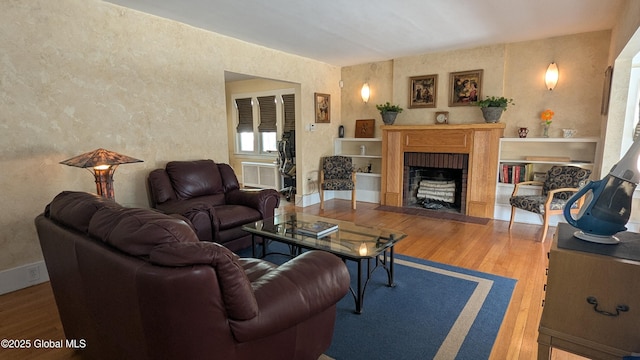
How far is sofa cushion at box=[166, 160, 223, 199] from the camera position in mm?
3643

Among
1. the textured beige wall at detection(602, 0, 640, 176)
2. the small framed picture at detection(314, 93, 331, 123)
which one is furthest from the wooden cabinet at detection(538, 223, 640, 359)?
the small framed picture at detection(314, 93, 331, 123)

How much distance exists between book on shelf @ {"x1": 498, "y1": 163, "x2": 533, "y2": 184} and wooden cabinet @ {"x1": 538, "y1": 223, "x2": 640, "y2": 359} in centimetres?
379

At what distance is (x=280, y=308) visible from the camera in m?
1.35

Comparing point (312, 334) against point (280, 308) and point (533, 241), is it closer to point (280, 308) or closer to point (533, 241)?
point (280, 308)

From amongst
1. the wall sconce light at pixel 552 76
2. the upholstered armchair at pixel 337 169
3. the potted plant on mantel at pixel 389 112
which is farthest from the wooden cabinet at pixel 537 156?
the upholstered armchair at pixel 337 169

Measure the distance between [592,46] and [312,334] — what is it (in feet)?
16.4

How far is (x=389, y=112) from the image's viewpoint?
5.58 metres

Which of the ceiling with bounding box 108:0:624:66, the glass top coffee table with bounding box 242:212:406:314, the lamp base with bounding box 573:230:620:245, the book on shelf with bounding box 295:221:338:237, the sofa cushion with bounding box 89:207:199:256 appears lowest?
the glass top coffee table with bounding box 242:212:406:314

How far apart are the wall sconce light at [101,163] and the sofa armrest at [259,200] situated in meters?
1.21

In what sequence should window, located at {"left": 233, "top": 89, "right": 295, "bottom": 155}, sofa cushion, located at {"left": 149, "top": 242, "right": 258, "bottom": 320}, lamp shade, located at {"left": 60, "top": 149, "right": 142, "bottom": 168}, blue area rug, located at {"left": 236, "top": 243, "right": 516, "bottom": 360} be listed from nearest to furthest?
sofa cushion, located at {"left": 149, "top": 242, "right": 258, "bottom": 320}, blue area rug, located at {"left": 236, "top": 243, "right": 516, "bottom": 360}, lamp shade, located at {"left": 60, "top": 149, "right": 142, "bottom": 168}, window, located at {"left": 233, "top": 89, "right": 295, "bottom": 155}

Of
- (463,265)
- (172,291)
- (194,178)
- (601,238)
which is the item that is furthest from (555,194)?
(172,291)

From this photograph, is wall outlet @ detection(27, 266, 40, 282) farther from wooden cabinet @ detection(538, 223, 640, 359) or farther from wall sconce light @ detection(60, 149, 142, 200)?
wooden cabinet @ detection(538, 223, 640, 359)

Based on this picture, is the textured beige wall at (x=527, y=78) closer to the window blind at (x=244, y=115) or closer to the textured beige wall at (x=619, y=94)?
the textured beige wall at (x=619, y=94)

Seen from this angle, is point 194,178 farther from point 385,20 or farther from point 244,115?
point 244,115
